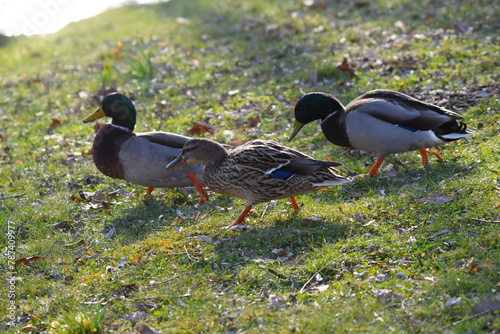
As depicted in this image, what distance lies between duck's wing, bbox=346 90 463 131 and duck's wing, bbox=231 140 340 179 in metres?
1.19

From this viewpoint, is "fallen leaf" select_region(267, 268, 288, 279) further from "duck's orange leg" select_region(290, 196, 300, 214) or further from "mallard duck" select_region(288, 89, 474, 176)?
"mallard duck" select_region(288, 89, 474, 176)

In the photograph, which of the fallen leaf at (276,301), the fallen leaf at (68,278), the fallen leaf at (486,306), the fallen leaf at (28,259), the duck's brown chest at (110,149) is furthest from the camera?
the duck's brown chest at (110,149)

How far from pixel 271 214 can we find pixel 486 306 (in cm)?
239

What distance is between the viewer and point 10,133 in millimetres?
9023

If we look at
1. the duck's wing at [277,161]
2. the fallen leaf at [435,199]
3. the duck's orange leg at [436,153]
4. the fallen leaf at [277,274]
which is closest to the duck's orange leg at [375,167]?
the duck's orange leg at [436,153]

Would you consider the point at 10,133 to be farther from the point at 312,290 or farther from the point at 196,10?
the point at 196,10

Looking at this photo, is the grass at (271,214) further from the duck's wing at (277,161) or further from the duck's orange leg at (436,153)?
the duck's wing at (277,161)

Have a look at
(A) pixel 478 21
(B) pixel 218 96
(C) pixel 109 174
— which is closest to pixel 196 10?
(B) pixel 218 96

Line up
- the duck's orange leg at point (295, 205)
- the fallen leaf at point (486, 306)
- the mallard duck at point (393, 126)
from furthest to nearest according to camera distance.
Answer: the mallard duck at point (393, 126), the duck's orange leg at point (295, 205), the fallen leaf at point (486, 306)

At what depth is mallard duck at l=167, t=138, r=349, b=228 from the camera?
4.98 metres

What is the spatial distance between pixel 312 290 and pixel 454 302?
1.05 metres

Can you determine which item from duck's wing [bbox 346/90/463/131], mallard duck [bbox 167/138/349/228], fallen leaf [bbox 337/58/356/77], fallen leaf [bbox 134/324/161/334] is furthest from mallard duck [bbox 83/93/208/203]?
fallen leaf [bbox 337/58/356/77]

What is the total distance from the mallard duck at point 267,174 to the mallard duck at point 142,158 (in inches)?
35.0

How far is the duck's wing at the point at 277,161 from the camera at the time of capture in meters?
4.99
